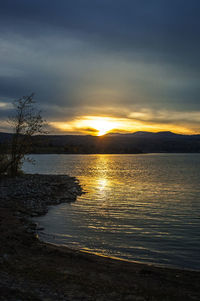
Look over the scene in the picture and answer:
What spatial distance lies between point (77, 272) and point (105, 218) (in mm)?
8826

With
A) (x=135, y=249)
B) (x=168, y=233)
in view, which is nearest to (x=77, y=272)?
(x=135, y=249)

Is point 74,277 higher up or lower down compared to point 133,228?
higher up

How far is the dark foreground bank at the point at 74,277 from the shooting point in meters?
6.68

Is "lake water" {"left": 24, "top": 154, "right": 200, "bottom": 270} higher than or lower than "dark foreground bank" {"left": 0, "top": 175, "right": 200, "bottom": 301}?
lower

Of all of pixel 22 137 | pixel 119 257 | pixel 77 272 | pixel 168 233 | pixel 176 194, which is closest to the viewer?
pixel 77 272

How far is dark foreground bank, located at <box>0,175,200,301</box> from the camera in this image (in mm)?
6683

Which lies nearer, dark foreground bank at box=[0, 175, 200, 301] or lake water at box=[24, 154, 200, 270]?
dark foreground bank at box=[0, 175, 200, 301]

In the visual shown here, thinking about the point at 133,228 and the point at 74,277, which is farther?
the point at 133,228

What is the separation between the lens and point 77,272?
332 inches

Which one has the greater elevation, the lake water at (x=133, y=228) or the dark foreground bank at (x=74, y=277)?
the dark foreground bank at (x=74, y=277)

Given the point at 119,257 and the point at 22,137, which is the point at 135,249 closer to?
the point at 119,257

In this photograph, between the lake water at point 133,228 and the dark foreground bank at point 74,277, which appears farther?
the lake water at point 133,228

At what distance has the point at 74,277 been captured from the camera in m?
7.94

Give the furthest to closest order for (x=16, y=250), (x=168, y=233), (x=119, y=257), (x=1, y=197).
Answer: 1. (x=1, y=197)
2. (x=168, y=233)
3. (x=119, y=257)
4. (x=16, y=250)
